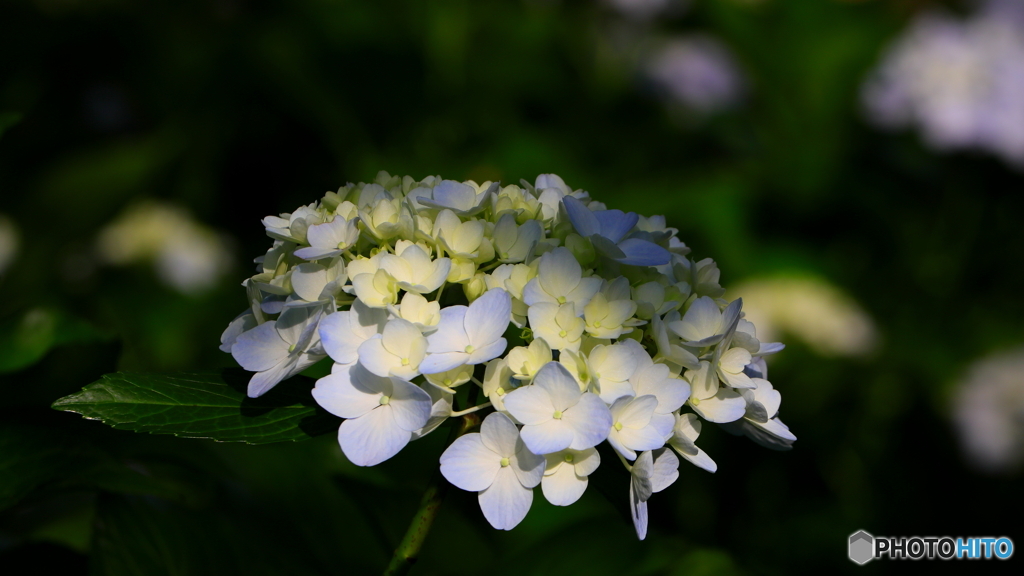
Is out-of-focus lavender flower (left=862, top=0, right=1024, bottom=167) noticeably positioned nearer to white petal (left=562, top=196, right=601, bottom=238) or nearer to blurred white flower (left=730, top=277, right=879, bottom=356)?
blurred white flower (left=730, top=277, right=879, bottom=356)

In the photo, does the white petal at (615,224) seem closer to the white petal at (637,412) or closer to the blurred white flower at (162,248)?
the white petal at (637,412)

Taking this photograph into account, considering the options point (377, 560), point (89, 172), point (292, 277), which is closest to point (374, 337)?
point (292, 277)

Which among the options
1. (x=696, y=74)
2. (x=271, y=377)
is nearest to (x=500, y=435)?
(x=271, y=377)

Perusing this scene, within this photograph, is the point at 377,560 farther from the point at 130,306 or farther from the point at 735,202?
the point at 735,202

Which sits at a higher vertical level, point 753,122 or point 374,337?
point 374,337

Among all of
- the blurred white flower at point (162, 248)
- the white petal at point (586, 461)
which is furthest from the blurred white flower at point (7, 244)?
the white petal at point (586, 461)

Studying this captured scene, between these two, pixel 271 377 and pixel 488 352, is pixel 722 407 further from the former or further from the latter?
pixel 271 377
